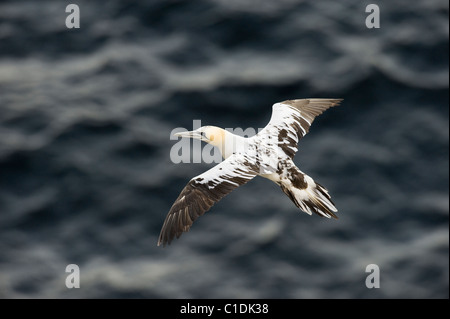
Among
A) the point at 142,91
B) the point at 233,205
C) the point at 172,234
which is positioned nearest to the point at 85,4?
the point at 142,91

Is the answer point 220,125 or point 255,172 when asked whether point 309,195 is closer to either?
point 255,172

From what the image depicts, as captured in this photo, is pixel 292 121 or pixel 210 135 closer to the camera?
pixel 210 135

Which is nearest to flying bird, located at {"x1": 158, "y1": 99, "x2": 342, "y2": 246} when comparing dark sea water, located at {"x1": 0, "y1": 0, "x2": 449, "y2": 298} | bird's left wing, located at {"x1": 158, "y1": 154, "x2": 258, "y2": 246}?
bird's left wing, located at {"x1": 158, "y1": 154, "x2": 258, "y2": 246}

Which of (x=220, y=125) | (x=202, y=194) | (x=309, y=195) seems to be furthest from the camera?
(x=220, y=125)

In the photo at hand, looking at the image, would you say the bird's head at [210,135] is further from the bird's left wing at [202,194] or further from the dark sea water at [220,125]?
the dark sea water at [220,125]

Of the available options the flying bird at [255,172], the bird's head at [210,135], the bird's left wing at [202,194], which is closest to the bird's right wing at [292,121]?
the flying bird at [255,172]

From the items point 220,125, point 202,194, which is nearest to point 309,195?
point 202,194

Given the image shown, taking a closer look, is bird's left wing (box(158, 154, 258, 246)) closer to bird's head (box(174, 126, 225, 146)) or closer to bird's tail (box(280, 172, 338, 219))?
bird's tail (box(280, 172, 338, 219))
